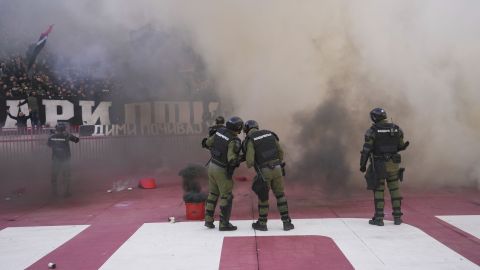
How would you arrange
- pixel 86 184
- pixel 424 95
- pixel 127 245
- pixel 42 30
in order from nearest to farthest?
pixel 127 245
pixel 424 95
pixel 86 184
pixel 42 30

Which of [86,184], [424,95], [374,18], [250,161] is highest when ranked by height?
[374,18]

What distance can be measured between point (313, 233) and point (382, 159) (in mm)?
1444

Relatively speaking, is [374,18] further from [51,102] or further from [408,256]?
[51,102]

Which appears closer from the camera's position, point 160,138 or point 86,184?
point 86,184

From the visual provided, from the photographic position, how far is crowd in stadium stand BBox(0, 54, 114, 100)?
1461cm

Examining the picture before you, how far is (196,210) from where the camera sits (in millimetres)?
7320

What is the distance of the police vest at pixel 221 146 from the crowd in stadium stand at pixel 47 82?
33.5ft

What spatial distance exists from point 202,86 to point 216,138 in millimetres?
9244

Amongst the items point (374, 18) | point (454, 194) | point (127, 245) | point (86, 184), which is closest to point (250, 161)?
point (127, 245)

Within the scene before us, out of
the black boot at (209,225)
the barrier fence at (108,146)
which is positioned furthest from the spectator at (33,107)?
the black boot at (209,225)

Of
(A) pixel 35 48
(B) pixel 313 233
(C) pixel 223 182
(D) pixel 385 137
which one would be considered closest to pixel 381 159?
(D) pixel 385 137

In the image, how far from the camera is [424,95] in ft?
32.4

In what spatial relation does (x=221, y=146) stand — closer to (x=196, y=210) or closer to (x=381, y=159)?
(x=196, y=210)

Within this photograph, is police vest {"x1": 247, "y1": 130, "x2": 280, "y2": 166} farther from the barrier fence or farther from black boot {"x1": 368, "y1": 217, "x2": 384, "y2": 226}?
the barrier fence
